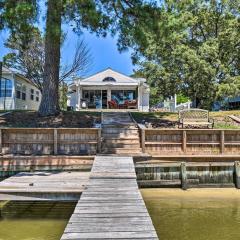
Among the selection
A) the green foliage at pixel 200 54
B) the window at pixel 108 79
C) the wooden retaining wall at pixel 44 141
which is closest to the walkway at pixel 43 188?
the wooden retaining wall at pixel 44 141

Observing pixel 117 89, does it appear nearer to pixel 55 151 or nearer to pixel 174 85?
pixel 174 85

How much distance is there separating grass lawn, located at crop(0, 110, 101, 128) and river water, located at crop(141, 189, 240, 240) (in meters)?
6.14

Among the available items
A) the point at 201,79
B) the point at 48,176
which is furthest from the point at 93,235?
the point at 201,79

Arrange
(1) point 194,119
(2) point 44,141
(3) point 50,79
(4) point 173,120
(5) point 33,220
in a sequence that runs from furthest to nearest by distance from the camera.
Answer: (4) point 173,120
(3) point 50,79
(1) point 194,119
(2) point 44,141
(5) point 33,220

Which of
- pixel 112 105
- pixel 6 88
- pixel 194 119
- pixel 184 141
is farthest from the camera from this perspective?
pixel 112 105

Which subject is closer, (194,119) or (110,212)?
(110,212)

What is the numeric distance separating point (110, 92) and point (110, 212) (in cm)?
3027

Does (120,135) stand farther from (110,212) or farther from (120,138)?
(110,212)

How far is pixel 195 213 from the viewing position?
36.2 ft

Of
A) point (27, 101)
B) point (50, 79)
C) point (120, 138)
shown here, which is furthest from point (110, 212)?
point (27, 101)

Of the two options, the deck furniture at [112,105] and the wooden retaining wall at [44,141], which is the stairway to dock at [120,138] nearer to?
the wooden retaining wall at [44,141]

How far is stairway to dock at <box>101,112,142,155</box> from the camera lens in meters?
16.5

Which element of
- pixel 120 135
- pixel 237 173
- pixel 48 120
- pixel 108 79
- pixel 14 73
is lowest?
pixel 237 173

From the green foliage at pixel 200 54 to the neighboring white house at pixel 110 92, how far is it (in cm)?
474
